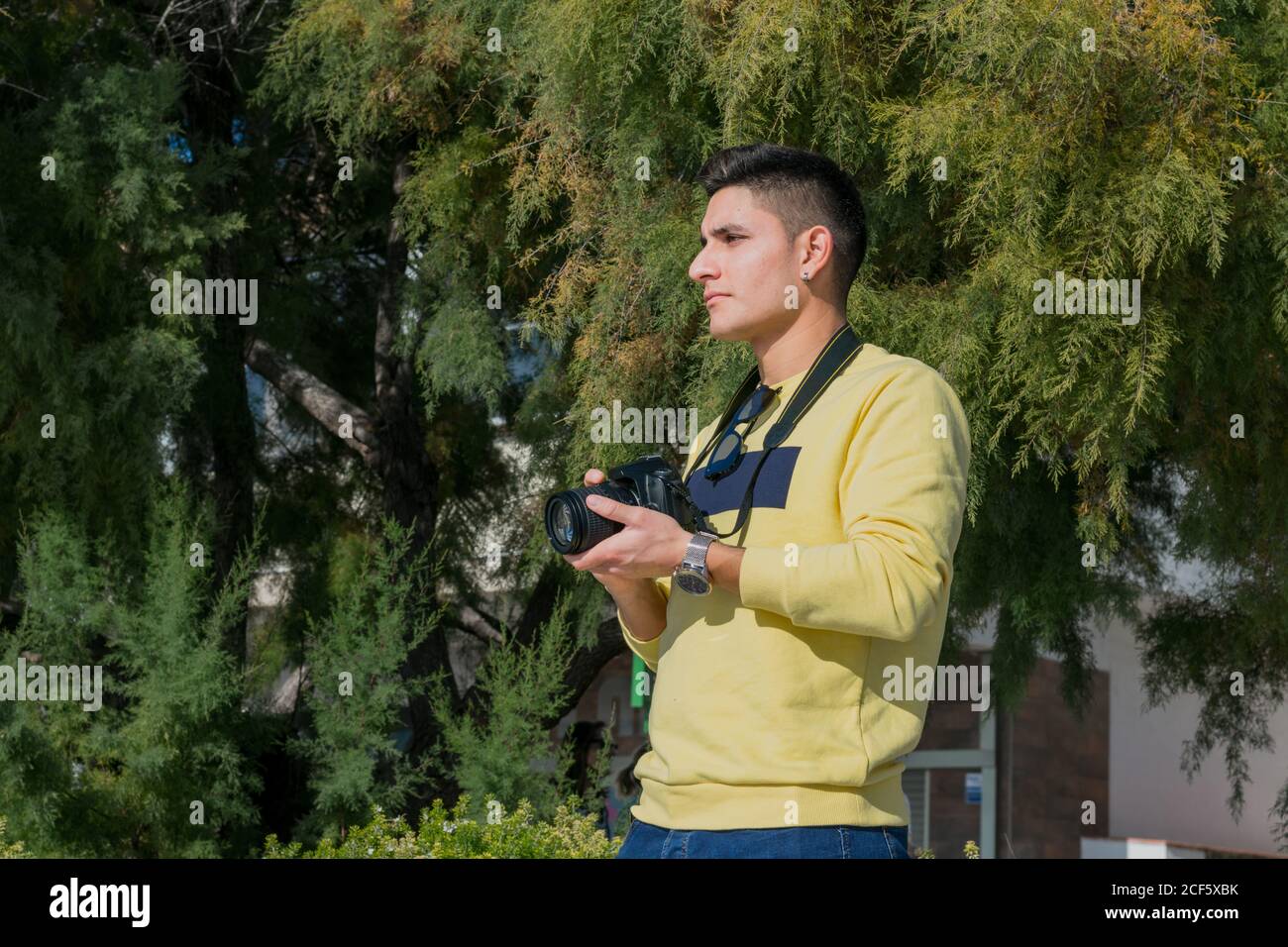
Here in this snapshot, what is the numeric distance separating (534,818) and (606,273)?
2.22m

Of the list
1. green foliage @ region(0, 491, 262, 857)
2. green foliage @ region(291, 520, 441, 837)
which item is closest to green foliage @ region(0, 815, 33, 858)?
green foliage @ region(0, 491, 262, 857)

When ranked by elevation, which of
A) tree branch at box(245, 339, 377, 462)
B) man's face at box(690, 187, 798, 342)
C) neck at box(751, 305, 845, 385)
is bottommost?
neck at box(751, 305, 845, 385)

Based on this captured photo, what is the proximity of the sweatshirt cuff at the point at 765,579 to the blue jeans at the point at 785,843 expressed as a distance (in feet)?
0.83

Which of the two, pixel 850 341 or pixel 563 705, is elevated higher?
pixel 850 341

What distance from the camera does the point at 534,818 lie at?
596cm

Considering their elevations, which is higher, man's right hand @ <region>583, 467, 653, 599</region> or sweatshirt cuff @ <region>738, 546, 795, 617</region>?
man's right hand @ <region>583, 467, 653, 599</region>

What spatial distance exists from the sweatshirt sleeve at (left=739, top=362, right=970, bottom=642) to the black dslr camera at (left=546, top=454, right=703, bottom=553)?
19 cm

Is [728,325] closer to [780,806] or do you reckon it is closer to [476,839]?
[780,806]

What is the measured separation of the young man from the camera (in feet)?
5.49

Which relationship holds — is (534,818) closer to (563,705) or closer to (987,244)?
(563,705)

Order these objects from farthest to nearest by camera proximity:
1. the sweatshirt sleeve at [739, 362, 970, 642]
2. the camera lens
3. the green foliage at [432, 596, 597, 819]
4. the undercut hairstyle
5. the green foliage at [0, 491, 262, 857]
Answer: the green foliage at [432, 596, 597, 819] → the green foliage at [0, 491, 262, 857] → the undercut hairstyle → the camera lens → the sweatshirt sleeve at [739, 362, 970, 642]

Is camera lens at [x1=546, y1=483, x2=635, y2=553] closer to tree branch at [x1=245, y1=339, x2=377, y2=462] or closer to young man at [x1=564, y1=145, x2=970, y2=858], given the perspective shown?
young man at [x1=564, y1=145, x2=970, y2=858]

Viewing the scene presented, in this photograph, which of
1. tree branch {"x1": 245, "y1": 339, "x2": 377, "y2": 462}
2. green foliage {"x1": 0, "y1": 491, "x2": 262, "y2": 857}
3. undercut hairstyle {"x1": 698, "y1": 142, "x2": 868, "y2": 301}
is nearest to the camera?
undercut hairstyle {"x1": 698, "y1": 142, "x2": 868, "y2": 301}
